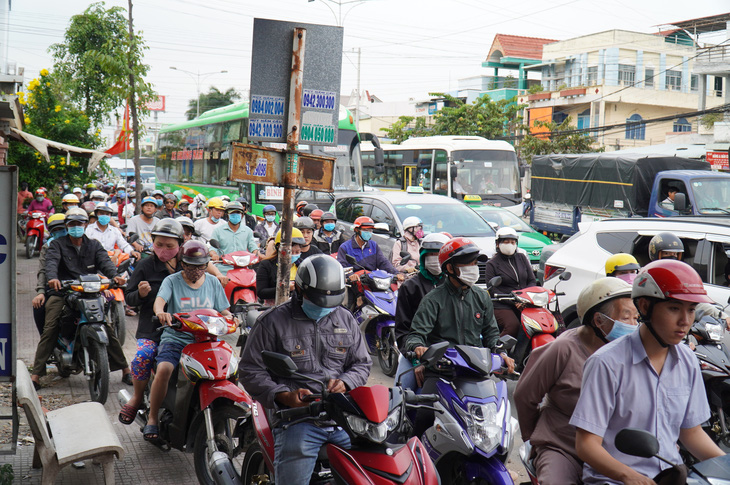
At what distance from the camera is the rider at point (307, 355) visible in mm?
3564

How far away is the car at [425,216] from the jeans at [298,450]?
7650 millimetres

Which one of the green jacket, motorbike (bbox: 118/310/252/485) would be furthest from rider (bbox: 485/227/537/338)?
motorbike (bbox: 118/310/252/485)

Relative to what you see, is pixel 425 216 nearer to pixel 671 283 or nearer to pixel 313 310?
pixel 313 310

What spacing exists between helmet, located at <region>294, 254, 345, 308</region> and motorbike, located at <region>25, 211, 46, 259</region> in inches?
612

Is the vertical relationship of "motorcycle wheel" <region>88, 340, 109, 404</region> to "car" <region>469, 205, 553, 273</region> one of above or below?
below

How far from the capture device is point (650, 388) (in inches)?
109

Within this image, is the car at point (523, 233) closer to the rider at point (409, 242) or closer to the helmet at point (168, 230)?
the rider at point (409, 242)

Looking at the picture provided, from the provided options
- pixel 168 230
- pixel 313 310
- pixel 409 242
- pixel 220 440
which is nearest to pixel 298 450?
pixel 313 310

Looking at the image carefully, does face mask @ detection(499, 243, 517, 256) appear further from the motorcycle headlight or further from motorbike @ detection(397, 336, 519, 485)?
the motorcycle headlight

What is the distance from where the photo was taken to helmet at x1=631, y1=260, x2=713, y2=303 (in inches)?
103

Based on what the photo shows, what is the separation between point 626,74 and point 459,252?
45.5 meters

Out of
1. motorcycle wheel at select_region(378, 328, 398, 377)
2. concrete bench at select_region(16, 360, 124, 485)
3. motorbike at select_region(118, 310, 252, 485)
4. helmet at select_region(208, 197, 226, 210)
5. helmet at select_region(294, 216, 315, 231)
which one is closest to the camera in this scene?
concrete bench at select_region(16, 360, 124, 485)

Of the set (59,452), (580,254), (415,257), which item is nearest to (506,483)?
(59,452)

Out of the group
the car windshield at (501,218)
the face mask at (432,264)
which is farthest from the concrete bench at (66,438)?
the car windshield at (501,218)
